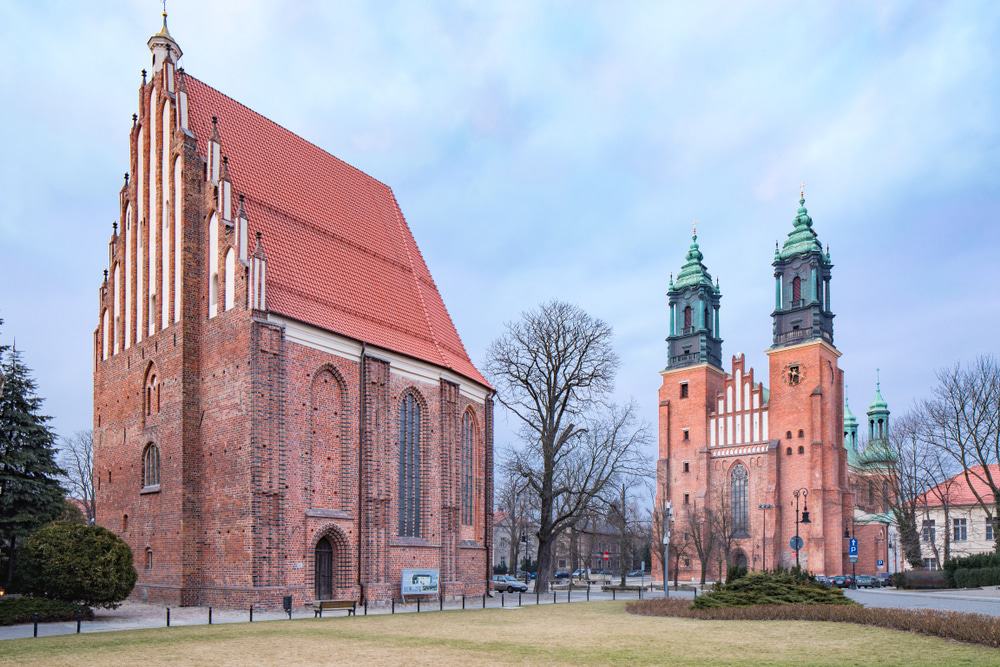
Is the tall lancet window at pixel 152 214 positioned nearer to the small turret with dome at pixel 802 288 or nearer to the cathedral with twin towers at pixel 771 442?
the cathedral with twin towers at pixel 771 442

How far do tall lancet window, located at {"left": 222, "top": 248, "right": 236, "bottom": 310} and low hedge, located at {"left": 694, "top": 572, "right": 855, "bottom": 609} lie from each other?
1575cm

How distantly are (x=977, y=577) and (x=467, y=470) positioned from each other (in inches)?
966

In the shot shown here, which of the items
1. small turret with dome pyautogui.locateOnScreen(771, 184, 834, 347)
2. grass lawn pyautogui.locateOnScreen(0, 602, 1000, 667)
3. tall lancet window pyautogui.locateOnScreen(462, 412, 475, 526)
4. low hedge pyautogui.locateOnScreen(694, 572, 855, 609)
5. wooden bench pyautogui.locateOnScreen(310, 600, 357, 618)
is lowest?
wooden bench pyautogui.locateOnScreen(310, 600, 357, 618)

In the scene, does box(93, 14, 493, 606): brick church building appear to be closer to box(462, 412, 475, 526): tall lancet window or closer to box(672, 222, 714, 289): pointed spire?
box(462, 412, 475, 526): tall lancet window

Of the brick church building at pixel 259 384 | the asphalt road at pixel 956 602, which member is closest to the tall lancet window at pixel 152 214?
the brick church building at pixel 259 384

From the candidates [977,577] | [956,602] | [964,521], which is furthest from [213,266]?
[964,521]

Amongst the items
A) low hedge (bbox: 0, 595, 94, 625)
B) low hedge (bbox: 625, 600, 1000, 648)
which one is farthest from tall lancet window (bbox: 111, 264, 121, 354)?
low hedge (bbox: 625, 600, 1000, 648)

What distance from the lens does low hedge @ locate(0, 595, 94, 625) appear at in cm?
2031

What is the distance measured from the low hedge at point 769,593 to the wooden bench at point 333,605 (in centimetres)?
938

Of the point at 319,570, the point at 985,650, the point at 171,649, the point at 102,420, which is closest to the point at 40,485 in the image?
the point at 102,420

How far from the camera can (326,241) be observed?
3048 centimetres

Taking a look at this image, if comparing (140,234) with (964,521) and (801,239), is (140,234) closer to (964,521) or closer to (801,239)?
(801,239)

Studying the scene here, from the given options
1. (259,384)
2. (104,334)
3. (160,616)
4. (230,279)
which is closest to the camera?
(160,616)

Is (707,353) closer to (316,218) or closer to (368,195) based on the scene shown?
(368,195)
